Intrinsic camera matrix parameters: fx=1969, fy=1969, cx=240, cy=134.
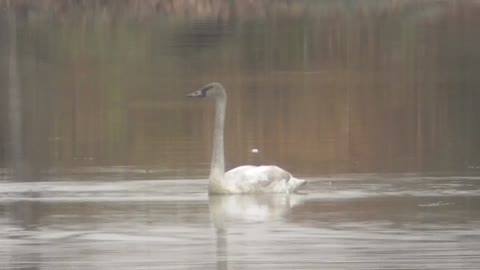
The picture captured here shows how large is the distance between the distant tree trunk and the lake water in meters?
0.06

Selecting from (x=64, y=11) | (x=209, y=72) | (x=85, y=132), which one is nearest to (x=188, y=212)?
(x=85, y=132)

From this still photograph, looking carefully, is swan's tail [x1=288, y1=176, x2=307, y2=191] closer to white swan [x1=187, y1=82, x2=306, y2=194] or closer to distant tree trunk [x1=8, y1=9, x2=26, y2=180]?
white swan [x1=187, y1=82, x2=306, y2=194]

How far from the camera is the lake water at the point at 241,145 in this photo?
12930mm

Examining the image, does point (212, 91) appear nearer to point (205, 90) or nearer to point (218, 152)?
point (205, 90)

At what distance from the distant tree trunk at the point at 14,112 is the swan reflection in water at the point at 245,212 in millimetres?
2920

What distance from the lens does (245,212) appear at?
592 inches

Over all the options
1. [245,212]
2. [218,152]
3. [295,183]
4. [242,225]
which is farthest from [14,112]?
[242,225]

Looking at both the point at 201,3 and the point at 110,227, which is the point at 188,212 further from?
the point at 201,3

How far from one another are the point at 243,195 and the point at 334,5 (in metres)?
40.8

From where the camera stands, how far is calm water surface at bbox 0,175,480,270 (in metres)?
12.2

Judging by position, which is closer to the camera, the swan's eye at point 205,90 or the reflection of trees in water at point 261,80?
the swan's eye at point 205,90

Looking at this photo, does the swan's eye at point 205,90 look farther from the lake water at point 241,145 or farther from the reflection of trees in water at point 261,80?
the reflection of trees in water at point 261,80

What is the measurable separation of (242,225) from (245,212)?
0.87 m

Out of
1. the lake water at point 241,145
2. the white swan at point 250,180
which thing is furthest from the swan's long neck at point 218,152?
the lake water at point 241,145
